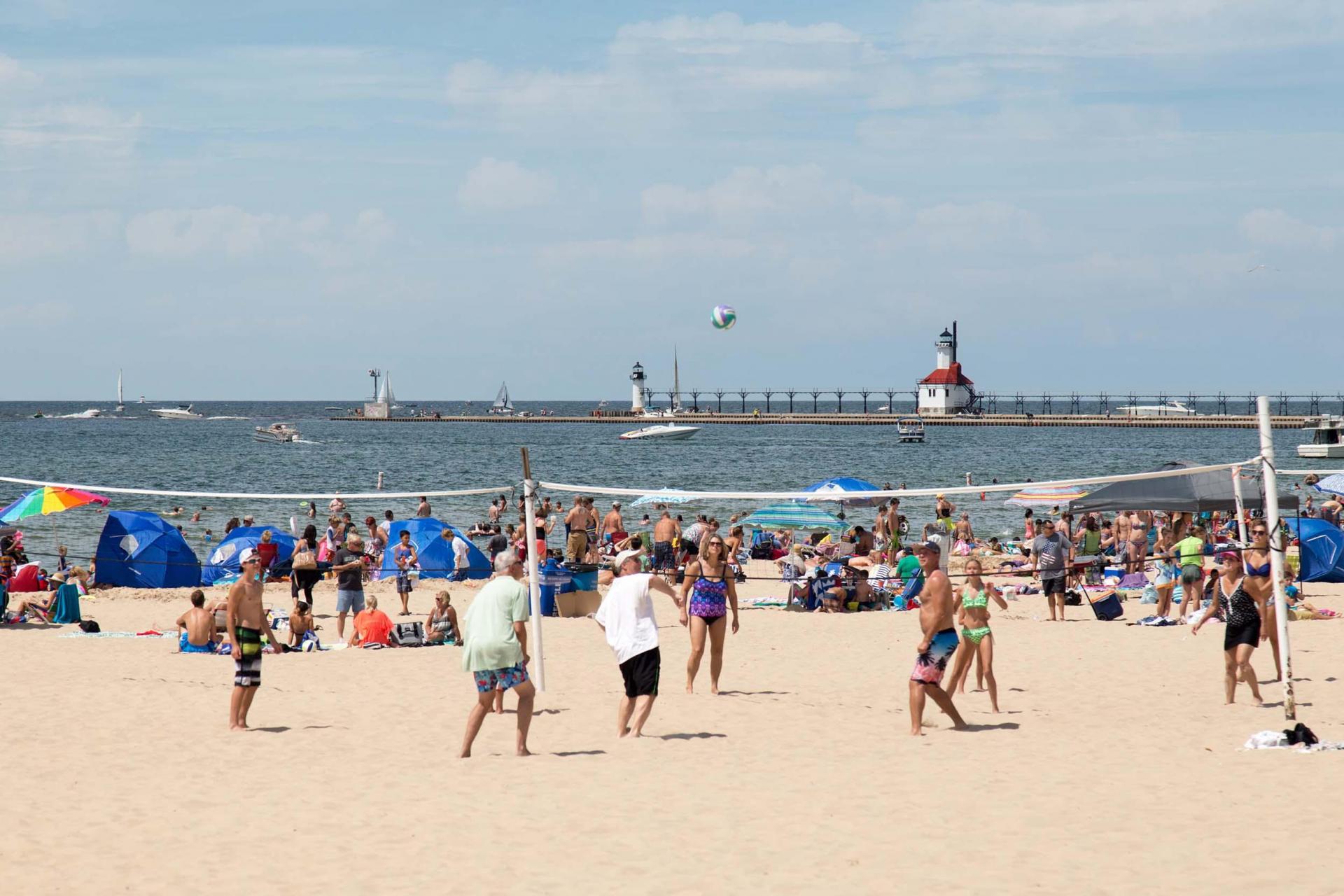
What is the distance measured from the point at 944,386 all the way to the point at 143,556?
9658 centimetres

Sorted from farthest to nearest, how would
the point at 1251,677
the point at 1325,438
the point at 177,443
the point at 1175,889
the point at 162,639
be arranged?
the point at 177,443, the point at 1325,438, the point at 162,639, the point at 1251,677, the point at 1175,889

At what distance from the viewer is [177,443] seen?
84.2 metres

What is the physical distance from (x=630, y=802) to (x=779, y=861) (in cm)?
131

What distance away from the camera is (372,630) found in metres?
13.3

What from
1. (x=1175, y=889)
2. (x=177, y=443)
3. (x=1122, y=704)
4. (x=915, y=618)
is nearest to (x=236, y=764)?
(x=1175, y=889)

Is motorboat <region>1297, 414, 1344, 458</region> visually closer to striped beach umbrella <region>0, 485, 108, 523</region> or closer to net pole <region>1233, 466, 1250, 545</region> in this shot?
net pole <region>1233, 466, 1250, 545</region>

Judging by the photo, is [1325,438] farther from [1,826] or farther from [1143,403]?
[1143,403]

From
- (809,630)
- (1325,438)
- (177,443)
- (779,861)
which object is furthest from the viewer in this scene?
(177,443)

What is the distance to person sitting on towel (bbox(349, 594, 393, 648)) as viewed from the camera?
525 inches

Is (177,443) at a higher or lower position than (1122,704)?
higher

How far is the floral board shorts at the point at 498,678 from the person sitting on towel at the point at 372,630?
5.72 metres

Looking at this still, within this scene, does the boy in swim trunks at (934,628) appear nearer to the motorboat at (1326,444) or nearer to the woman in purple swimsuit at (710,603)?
the woman in purple swimsuit at (710,603)

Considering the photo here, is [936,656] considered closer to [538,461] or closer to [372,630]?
[372,630]

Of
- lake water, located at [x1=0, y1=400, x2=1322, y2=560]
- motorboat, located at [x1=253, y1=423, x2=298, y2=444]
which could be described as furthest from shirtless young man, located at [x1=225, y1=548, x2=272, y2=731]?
motorboat, located at [x1=253, y1=423, x2=298, y2=444]
